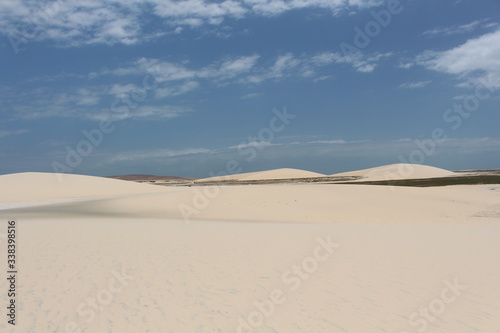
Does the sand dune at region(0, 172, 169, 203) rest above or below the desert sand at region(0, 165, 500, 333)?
above

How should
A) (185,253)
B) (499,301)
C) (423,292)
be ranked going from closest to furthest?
(499,301)
(423,292)
(185,253)

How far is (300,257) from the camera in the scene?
10258 mm

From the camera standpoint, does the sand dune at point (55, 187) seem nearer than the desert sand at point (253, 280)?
No

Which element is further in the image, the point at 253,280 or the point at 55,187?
the point at 55,187

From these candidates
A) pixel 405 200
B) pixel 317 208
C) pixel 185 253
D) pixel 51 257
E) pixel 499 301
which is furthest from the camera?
pixel 405 200

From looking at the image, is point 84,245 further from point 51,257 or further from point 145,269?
point 145,269

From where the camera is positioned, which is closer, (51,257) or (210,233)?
(51,257)

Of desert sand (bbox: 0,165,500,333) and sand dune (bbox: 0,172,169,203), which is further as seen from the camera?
sand dune (bbox: 0,172,169,203)

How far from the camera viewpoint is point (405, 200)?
103ft

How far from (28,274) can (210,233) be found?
7.46m

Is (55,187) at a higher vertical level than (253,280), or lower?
higher

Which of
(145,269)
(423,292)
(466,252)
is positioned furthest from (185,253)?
(466,252)

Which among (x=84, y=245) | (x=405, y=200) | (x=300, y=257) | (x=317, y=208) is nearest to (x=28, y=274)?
(x=84, y=245)

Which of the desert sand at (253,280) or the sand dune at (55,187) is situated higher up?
the sand dune at (55,187)
